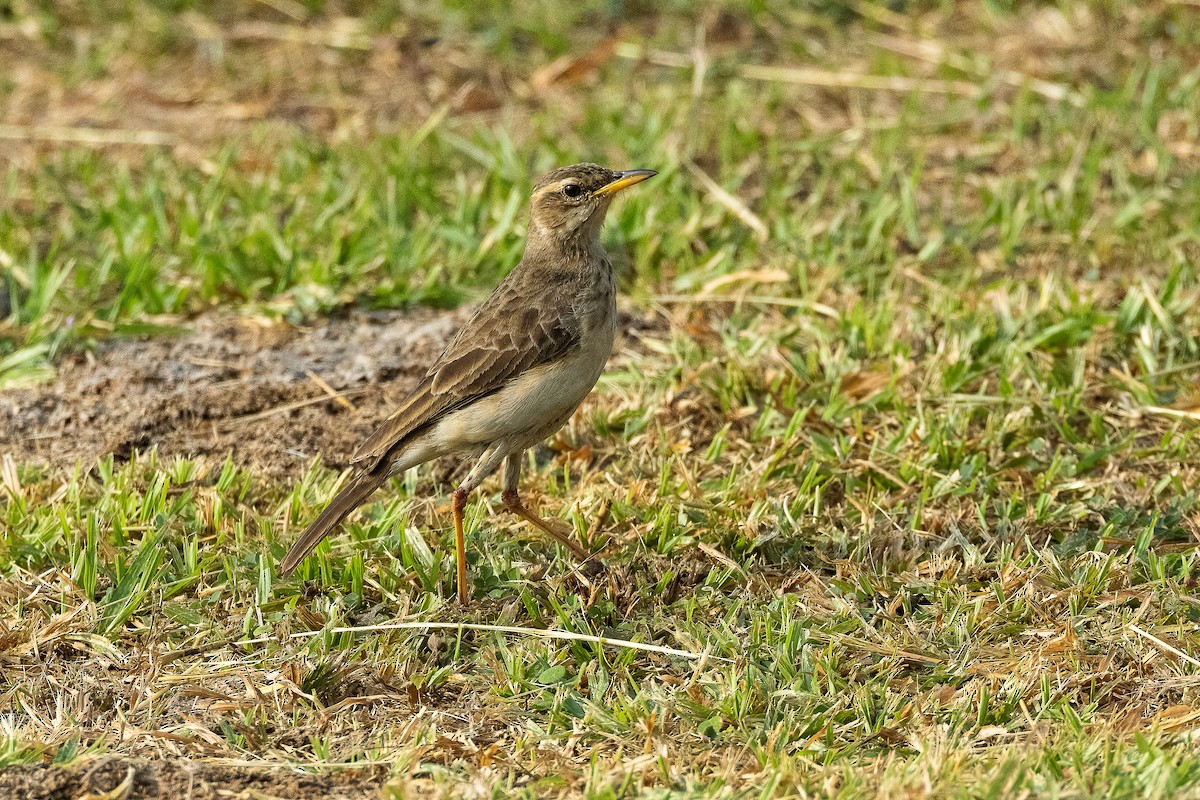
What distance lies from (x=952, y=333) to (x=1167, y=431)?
1134mm

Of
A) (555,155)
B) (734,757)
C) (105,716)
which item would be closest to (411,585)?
(105,716)

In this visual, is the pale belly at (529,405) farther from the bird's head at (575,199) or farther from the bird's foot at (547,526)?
the bird's head at (575,199)

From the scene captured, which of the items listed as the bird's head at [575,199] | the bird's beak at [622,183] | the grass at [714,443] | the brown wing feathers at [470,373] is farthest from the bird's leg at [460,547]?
the bird's beak at [622,183]

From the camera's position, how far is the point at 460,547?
567cm

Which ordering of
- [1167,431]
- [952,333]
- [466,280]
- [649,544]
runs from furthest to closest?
[466,280] → [952,333] → [1167,431] → [649,544]

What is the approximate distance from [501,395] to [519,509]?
0.50 meters

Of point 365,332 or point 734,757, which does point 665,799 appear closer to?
point 734,757

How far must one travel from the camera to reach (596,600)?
18.5ft

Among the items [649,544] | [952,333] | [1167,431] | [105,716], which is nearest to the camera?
[105,716]

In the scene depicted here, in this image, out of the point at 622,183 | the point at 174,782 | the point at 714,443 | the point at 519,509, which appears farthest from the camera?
the point at 714,443

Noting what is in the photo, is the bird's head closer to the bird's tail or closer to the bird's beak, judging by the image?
the bird's beak

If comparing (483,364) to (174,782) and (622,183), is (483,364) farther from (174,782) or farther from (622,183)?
(174,782)

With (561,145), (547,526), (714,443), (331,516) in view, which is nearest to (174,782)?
(331,516)

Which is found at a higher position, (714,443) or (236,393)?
(714,443)
